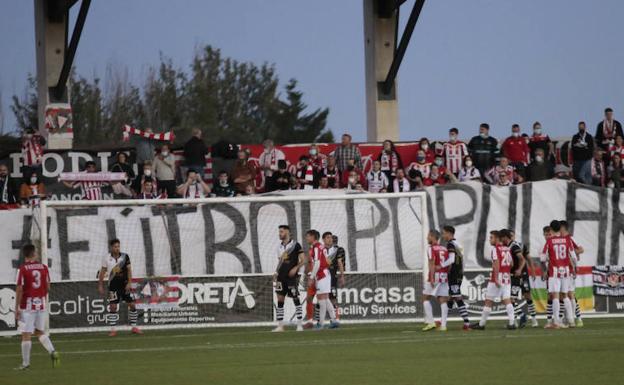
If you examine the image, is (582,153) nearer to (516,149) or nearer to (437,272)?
(516,149)

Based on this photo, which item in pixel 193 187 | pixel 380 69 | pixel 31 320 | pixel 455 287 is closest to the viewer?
pixel 31 320

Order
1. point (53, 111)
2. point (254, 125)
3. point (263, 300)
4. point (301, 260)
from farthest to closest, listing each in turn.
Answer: point (254, 125)
point (53, 111)
point (263, 300)
point (301, 260)

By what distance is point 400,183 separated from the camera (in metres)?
33.2

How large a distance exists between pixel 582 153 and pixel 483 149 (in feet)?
8.27

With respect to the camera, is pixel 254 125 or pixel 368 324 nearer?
pixel 368 324

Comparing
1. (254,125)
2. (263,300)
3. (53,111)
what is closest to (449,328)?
(263,300)

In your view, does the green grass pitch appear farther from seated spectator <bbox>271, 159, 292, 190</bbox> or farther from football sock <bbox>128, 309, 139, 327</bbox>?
seated spectator <bbox>271, 159, 292, 190</bbox>

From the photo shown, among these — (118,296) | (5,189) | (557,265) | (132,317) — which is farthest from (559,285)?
(5,189)

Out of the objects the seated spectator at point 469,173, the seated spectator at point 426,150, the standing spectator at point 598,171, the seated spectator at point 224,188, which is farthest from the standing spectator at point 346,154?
the standing spectator at point 598,171

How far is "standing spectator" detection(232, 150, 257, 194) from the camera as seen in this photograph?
33.3 m

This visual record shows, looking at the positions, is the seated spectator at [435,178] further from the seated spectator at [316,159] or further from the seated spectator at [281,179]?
the seated spectator at [281,179]

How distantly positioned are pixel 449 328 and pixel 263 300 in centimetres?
449

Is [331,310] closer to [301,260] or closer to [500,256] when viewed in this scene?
[301,260]

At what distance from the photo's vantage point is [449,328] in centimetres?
2731
